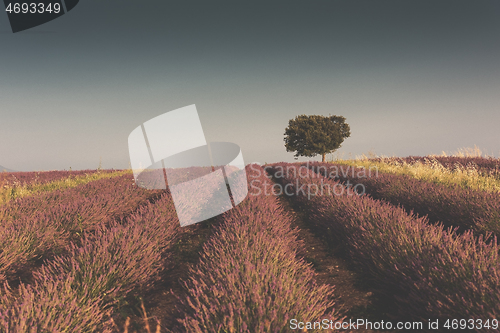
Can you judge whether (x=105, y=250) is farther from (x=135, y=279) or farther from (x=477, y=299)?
(x=477, y=299)

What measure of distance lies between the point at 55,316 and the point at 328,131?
28.4 meters

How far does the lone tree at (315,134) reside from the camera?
1064 inches

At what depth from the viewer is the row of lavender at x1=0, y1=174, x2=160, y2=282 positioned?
3557mm

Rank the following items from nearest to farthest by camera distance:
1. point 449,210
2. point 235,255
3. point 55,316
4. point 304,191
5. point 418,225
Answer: point 55,316 → point 235,255 → point 418,225 → point 449,210 → point 304,191

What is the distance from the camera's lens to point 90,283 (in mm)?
2547

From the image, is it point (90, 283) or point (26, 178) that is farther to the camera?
point (26, 178)

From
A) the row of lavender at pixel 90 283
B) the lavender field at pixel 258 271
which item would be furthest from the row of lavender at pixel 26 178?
the row of lavender at pixel 90 283

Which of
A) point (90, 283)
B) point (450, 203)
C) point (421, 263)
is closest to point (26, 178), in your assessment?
point (90, 283)

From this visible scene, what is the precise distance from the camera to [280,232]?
358cm

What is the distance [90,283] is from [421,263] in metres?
3.39

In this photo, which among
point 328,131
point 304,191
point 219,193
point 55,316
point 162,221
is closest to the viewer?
point 55,316

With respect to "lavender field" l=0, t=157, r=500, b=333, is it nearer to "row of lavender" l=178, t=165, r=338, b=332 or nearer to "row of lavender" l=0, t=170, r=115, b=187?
"row of lavender" l=178, t=165, r=338, b=332

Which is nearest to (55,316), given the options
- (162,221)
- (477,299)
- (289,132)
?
(162,221)

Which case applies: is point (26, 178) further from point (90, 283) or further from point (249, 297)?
point (249, 297)
